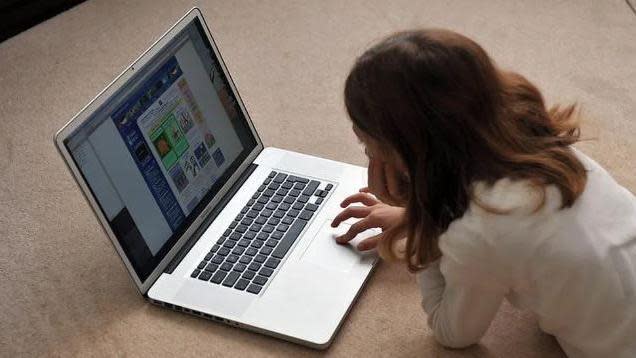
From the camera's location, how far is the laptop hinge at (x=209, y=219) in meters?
1.24

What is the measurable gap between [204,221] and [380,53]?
45 centimetres

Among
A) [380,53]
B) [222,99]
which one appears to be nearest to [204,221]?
[222,99]

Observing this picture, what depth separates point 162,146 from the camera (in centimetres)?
123

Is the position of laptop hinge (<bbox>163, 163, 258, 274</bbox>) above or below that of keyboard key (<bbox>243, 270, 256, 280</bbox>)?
above

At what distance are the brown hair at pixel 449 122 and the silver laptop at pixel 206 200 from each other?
0.21m

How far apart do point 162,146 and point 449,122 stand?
17.3 inches

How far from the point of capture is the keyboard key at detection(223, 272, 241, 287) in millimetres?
1201

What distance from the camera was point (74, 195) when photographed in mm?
1424

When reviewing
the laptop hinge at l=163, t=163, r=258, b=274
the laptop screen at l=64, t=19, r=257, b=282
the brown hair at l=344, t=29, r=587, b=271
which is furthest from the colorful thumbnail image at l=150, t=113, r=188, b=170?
the brown hair at l=344, t=29, r=587, b=271

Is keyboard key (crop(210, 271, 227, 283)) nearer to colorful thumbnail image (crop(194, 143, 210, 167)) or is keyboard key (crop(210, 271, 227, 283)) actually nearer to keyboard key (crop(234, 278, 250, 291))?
keyboard key (crop(234, 278, 250, 291))

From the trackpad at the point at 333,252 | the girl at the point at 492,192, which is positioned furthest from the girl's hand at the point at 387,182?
the trackpad at the point at 333,252

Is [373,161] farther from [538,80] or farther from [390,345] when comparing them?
[538,80]

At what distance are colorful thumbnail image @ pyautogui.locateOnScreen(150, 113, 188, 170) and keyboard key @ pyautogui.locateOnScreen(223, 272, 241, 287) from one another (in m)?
0.17

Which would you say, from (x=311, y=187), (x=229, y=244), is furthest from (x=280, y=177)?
(x=229, y=244)
